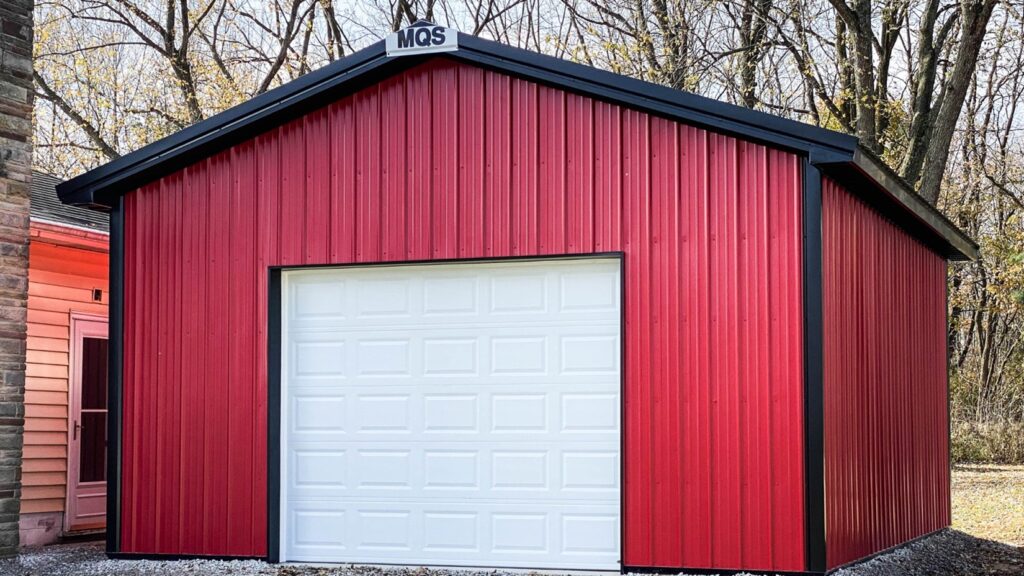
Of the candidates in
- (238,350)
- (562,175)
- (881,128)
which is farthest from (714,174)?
(881,128)

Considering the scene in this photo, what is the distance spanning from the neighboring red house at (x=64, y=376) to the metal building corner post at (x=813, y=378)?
662 cm

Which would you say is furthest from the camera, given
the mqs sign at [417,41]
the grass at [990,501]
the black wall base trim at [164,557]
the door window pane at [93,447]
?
the grass at [990,501]

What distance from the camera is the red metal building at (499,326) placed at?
336 inches

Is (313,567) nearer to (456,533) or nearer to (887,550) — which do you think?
(456,533)

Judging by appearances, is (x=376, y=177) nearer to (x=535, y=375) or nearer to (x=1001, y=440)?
(x=535, y=375)

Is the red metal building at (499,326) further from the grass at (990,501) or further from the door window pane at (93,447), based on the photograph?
the grass at (990,501)

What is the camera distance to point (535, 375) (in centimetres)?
922

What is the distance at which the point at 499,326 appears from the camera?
30.7 ft

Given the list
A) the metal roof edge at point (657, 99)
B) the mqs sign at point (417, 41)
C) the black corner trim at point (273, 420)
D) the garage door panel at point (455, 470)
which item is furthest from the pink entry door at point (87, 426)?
the metal roof edge at point (657, 99)

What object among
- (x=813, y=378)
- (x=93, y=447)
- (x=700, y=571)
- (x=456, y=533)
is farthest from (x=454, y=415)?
(x=93, y=447)

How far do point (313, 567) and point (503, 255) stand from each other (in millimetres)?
2808

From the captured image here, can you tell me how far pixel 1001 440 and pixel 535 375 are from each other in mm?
16532

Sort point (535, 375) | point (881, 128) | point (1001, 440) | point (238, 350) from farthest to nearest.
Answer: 1. point (1001, 440)
2. point (881, 128)
3. point (238, 350)
4. point (535, 375)

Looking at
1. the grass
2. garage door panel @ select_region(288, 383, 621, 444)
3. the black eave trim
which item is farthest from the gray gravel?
the grass
